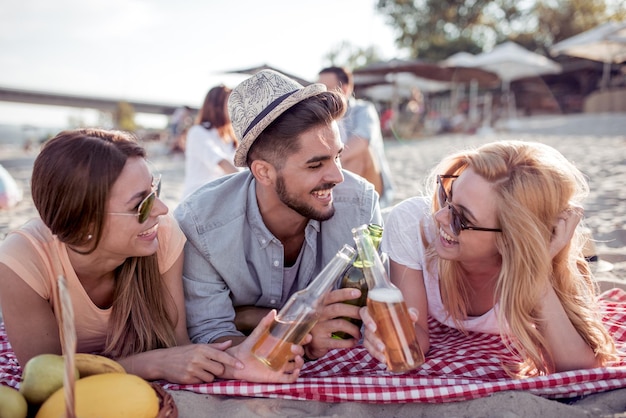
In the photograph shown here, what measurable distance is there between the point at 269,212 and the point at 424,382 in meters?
1.18

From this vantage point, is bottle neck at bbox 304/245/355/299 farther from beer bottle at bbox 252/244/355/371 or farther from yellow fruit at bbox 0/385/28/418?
yellow fruit at bbox 0/385/28/418

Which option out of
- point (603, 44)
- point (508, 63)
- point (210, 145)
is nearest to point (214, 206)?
point (210, 145)

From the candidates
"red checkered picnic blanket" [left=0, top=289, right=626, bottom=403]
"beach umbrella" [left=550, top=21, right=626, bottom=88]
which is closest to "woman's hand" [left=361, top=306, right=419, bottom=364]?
"red checkered picnic blanket" [left=0, top=289, right=626, bottom=403]

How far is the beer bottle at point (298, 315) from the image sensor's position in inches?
72.0

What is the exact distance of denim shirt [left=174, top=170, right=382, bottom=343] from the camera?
Result: 8.24 feet

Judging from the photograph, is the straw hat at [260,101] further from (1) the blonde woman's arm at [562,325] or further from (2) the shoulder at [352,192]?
(1) the blonde woman's arm at [562,325]

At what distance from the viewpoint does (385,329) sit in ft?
5.78

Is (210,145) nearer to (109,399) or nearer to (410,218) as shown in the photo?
(410,218)

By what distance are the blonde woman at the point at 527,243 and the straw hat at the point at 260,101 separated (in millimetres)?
802

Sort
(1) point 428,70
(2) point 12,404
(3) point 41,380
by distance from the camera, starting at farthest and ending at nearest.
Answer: (1) point 428,70 → (3) point 41,380 → (2) point 12,404

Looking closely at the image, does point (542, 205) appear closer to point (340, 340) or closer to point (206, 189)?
point (340, 340)

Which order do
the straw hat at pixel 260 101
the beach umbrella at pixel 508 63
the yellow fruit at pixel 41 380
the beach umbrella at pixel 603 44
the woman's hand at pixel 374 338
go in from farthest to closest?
the beach umbrella at pixel 508 63, the beach umbrella at pixel 603 44, the straw hat at pixel 260 101, the woman's hand at pixel 374 338, the yellow fruit at pixel 41 380

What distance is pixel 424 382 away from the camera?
6.73 ft

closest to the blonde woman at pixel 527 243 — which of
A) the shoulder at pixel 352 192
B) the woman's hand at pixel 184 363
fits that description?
the shoulder at pixel 352 192
